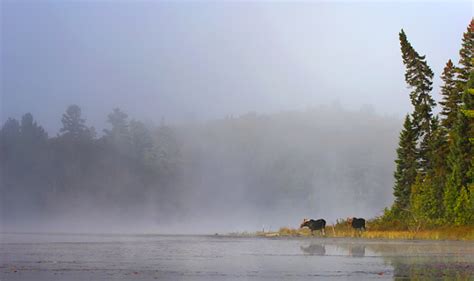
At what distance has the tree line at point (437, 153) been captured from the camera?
230 ft

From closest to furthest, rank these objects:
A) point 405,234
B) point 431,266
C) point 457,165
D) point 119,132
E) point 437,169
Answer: point 431,266, point 405,234, point 457,165, point 437,169, point 119,132

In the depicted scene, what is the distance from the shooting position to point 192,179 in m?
191

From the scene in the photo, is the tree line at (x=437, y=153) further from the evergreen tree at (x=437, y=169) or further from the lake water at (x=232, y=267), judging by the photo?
the lake water at (x=232, y=267)

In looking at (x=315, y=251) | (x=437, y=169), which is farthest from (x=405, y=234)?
(x=315, y=251)

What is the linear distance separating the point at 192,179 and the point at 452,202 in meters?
126

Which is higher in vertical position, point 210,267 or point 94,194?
point 94,194

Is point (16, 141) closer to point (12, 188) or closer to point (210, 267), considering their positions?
point (12, 188)

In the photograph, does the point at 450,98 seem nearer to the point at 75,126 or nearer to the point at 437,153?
the point at 437,153

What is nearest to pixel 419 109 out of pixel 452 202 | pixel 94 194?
pixel 452 202

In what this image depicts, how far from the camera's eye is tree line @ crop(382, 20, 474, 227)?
70.1m

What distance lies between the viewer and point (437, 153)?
257ft

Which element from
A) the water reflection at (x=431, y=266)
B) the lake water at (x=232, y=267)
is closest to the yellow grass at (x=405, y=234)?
the water reflection at (x=431, y=266)

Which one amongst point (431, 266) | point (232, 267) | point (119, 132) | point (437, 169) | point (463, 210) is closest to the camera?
point (431, 266)

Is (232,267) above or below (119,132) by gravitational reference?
below
